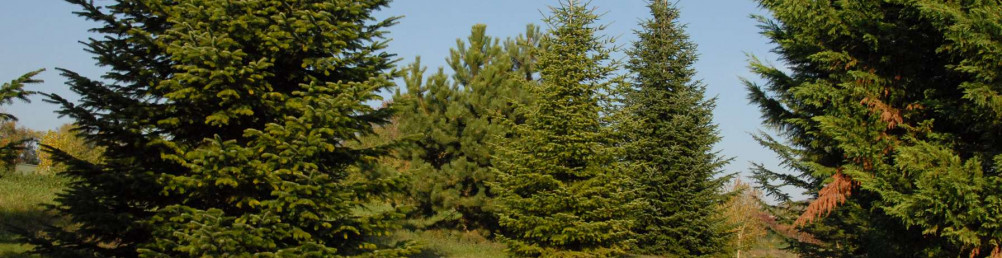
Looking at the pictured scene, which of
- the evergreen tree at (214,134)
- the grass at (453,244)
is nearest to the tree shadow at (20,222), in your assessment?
→ the evergreen tree at (214,134)

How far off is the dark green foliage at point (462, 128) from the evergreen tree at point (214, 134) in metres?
9.07

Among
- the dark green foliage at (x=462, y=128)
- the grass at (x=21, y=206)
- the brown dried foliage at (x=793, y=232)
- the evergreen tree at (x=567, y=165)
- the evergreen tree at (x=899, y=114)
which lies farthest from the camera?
the dark green foliage at (x=462, y=128)

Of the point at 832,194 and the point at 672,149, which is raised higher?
the point at 672,149

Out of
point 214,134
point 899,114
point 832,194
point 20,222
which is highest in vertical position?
point 899,114

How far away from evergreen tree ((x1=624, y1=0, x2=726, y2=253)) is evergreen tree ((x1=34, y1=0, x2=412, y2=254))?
12.8 metres

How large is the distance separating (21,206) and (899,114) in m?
16.2

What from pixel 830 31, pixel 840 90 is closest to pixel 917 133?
pixel 840 90

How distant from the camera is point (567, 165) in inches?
554

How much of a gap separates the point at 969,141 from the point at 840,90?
76.8 inches

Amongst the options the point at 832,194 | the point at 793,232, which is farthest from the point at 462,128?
the point at 793,232

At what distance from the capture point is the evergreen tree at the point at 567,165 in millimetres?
13234

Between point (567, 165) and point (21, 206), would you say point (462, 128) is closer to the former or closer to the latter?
point (567, 165)

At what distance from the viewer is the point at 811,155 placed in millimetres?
12703

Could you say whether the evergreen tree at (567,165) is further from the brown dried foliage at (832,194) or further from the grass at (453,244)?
the brown dried foliage at (832,194)
